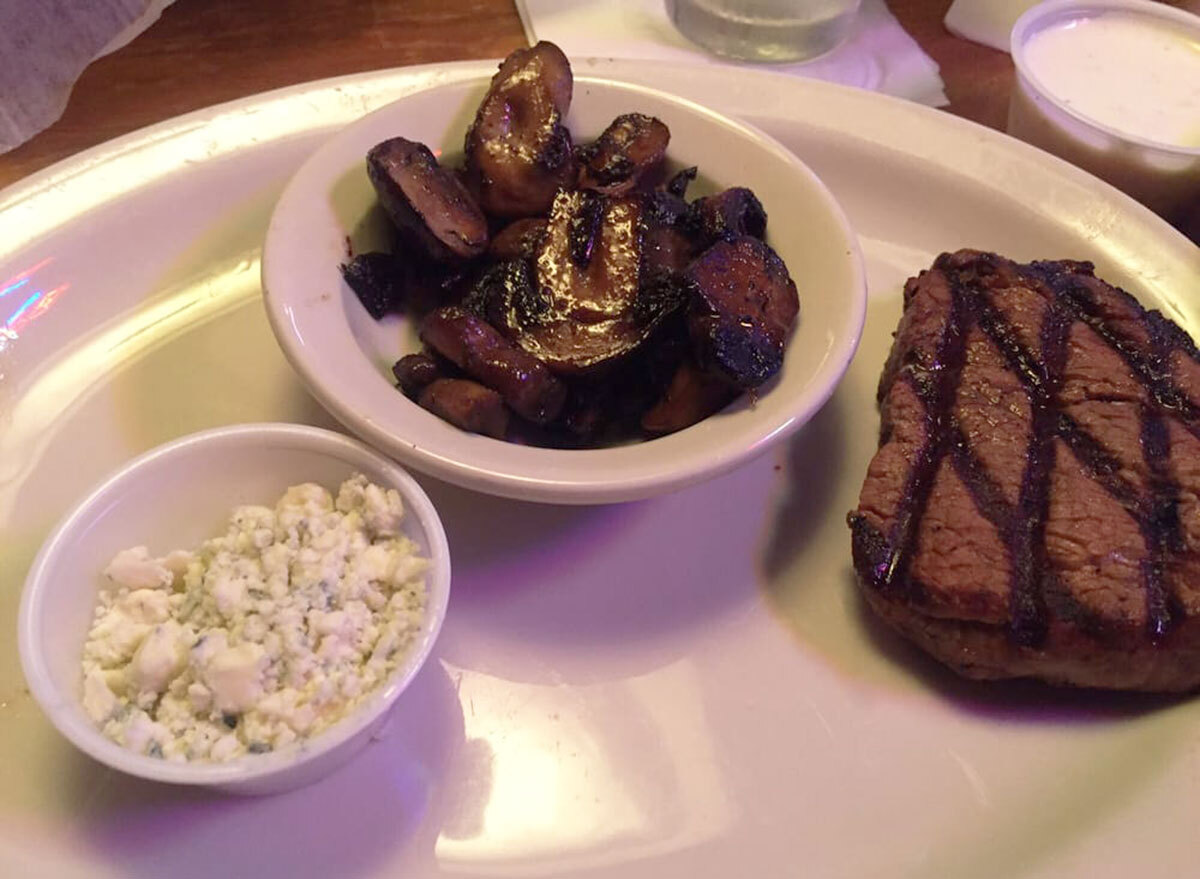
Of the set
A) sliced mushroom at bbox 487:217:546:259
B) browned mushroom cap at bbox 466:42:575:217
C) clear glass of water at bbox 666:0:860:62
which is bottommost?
clear glass of water at bbox 666:0:860:62

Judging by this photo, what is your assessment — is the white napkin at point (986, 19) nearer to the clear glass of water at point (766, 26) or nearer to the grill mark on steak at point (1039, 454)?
the clear glass of water at point (766, 26)

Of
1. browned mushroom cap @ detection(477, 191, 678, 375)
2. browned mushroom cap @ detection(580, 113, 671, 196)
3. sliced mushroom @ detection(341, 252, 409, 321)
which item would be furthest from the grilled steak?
sliced mushroom @ detection(341, 252, 409, 321)

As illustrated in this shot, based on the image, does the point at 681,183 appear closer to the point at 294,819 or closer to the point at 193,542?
the point at 193,542

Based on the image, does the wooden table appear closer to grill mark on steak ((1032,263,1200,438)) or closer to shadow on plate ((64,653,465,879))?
grill mark on steak ((1032,263,1200,438))

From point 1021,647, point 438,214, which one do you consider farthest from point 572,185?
point 1021,647

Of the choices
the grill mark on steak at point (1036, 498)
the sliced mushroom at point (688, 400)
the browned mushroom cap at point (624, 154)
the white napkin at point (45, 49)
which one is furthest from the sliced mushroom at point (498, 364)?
the white napkin at point (45, 49)

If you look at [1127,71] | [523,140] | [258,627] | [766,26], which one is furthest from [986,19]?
[258,627]
